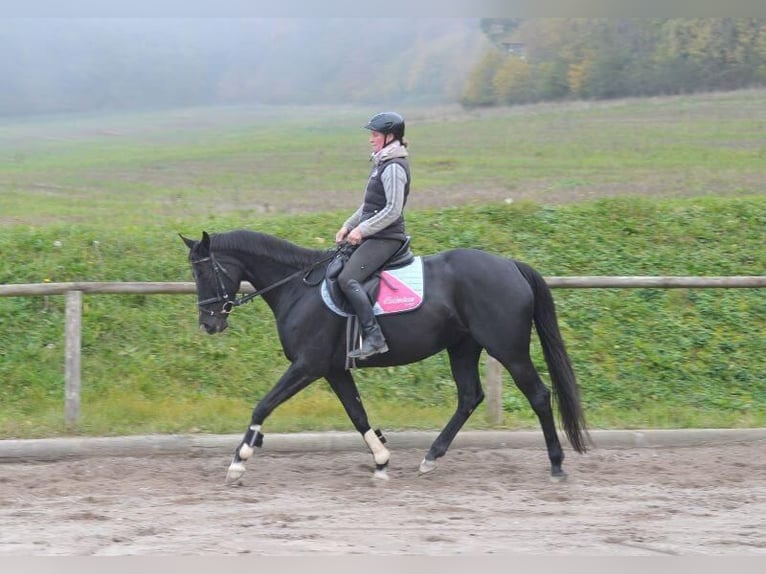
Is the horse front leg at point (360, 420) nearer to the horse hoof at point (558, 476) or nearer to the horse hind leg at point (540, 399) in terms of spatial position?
the horse hind leg at point (540, 399)

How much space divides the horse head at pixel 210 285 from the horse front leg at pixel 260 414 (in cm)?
66

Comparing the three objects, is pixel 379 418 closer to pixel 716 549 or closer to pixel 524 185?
pixel 716 549

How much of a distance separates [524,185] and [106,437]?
839 centimetres

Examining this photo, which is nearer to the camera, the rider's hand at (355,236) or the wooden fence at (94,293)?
the rider's hand at (355,236)

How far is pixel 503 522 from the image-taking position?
5.99m

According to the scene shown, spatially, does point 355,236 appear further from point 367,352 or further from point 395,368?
point 395,368

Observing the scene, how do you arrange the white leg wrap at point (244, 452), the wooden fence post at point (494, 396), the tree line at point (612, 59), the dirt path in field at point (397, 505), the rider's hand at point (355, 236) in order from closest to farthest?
the dirt path in field at point (397, 505) < the white leg wrap at point (244, 452) < the rider's hand at point (355, 236) < the wooden fence post at point (494, 396) < the tree line at point (612, 59)

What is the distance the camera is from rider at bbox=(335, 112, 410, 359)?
7008mm

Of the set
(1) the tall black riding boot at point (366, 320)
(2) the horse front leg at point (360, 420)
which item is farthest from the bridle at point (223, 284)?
(2) the horse front leg at point (360, 420)

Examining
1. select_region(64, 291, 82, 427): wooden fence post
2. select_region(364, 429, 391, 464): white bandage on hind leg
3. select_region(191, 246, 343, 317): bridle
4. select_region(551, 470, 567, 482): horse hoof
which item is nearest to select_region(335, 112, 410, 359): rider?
select_region(191, 246, 343, 317): bridle

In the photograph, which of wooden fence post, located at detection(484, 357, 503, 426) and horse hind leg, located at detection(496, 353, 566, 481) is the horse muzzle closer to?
horse hind leg, located at detection(496, 353, 566, 481)

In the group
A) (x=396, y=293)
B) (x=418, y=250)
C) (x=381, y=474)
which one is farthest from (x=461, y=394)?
(x=418, y=250)

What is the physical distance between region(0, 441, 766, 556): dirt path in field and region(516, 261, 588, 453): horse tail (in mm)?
394

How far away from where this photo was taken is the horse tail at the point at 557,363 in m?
7.27
